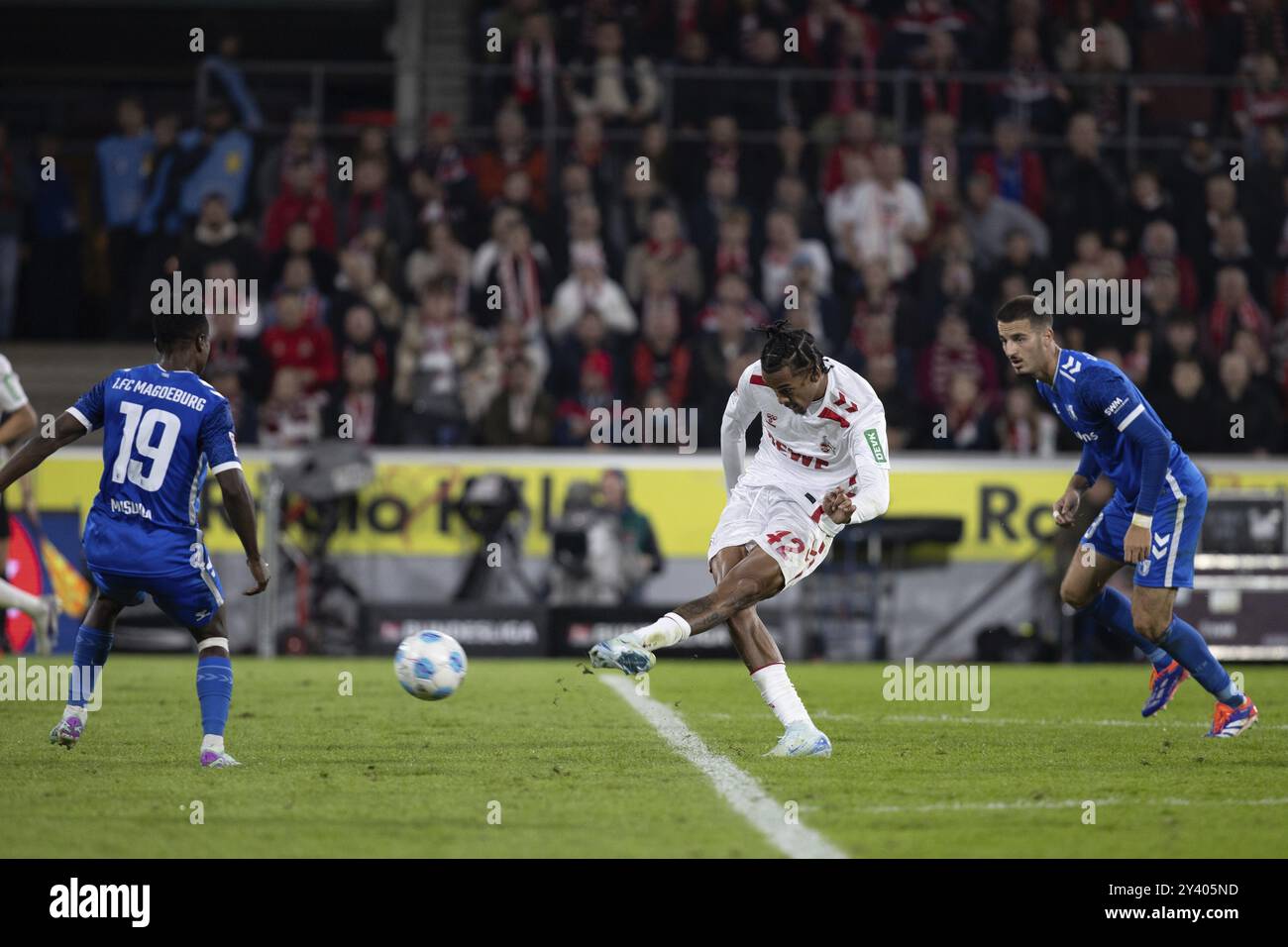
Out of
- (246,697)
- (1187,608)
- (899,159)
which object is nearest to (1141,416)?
(246,697)

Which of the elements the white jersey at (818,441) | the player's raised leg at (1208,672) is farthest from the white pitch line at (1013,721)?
the white jersey at (818,441)

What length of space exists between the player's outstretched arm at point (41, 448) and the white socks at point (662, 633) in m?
2.57

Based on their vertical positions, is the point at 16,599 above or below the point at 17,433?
below

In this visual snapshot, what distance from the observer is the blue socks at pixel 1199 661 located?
29.4ft

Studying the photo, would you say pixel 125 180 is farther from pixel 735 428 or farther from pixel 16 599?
pixel 735 428

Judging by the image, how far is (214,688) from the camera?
778 centimetres

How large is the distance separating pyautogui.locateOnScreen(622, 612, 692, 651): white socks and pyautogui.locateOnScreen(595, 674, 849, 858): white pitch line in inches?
22.6

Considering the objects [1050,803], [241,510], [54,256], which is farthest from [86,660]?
[54,256]

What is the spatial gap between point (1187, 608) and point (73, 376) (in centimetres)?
1075

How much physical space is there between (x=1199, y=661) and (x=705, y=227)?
372 inches

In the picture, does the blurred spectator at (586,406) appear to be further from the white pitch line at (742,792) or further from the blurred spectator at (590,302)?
the white pitch line at (742,792)

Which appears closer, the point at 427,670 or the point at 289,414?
the point at 427,670

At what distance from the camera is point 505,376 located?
16.3 metres

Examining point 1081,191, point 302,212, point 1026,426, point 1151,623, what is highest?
point 1081,191
